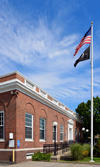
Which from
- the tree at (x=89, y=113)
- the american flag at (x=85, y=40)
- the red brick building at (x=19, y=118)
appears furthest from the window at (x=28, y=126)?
the tree at (x=89, y=113)

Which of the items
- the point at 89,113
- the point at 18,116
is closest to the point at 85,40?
the point at 18,116

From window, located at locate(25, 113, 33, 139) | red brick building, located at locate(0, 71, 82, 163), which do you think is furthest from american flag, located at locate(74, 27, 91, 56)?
window, located at locate(25, 113, 33, 139)

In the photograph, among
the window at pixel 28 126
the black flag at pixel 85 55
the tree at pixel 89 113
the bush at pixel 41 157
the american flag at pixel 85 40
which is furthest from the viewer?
the tree at pixel 89 113

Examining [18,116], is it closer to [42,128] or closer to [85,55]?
[42,128]

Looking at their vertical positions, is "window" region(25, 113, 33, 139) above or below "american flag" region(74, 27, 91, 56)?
below

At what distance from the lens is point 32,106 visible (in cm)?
2016

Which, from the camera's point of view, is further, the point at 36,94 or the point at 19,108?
the point at 36,94

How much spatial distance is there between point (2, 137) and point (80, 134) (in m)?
32.3

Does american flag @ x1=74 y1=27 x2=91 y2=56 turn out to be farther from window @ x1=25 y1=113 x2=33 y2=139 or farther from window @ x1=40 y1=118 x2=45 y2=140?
window @ x1=40 y1=118 x2=45 y2=140

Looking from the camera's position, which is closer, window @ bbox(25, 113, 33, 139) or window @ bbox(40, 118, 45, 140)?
window @ bbox(25, 113, 33, 139)

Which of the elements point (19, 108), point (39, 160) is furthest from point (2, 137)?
point (39, 160)

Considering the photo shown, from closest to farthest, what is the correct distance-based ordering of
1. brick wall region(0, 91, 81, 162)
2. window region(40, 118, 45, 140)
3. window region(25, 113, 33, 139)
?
brick wall region(0, 91, 81, 162) → window region(25, 113, 33, 139) → window region(40, 118, 45, 140)

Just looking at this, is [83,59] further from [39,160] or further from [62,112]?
[62,112]

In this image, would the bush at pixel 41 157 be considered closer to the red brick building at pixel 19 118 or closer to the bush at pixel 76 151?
the red brick building at pixel 19 118
